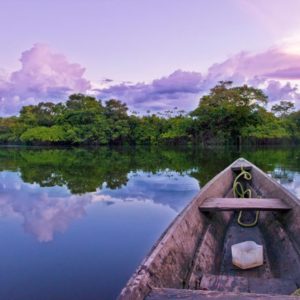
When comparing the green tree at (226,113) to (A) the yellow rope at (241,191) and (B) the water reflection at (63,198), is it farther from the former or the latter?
(A) the yellow rope at (241,191)

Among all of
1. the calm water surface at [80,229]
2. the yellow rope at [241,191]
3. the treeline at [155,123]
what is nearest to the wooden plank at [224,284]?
the calm water surface at [80,229]

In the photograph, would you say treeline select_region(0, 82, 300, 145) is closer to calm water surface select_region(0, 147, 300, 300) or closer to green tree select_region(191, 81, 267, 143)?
green tree select_region(191, 81, 267, 143)

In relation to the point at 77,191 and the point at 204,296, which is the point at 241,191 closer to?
the point at 77,191

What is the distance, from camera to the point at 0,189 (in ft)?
24.3

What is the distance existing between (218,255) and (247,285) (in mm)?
780

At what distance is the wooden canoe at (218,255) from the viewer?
1.45 meters

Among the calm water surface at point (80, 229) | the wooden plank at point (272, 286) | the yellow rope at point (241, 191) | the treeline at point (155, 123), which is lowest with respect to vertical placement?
the calm water surface at point (80, 229)

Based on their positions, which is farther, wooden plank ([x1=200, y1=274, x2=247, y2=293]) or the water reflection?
the water reflection

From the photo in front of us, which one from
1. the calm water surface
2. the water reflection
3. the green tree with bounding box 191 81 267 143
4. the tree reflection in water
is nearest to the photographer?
the calm water surface

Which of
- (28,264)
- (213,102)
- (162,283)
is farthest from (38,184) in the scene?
(213,102)

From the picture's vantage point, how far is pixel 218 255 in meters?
2.80

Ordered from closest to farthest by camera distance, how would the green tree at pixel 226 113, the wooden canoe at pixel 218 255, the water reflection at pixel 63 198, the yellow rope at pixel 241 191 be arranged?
the wooden canoe at pixel 218 255, the yellow rope at pixel 241 191, the water reflection at pixel 63 198, the green tree at pixel 226 113

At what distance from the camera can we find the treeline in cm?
3077

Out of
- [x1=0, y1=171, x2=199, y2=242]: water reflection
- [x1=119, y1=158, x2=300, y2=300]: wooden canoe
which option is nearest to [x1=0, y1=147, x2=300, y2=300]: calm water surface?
[x1=0, y1=171, x2=199, y2=242]: water reflection
